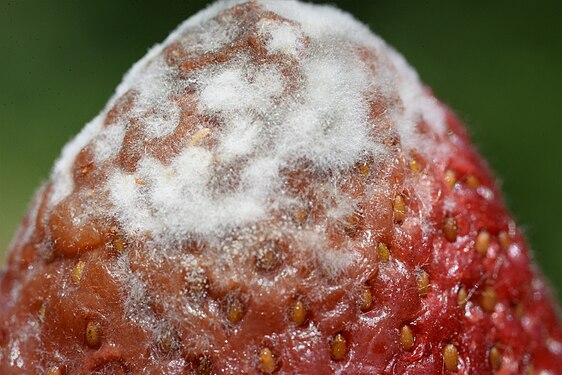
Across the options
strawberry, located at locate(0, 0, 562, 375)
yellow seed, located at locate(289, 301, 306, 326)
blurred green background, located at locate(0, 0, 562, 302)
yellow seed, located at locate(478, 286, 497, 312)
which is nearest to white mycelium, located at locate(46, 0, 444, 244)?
strawberry, located at locate(0, 0, 562, 375)

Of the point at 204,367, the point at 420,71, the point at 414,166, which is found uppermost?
the point at 414,166

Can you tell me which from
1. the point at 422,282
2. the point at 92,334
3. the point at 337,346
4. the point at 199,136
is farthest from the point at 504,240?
the point at 92,334

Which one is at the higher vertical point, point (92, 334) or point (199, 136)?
point (199, 136)

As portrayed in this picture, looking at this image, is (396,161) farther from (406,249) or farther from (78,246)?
(78,246)

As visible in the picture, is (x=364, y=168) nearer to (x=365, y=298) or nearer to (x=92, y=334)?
(x=365, y=298)

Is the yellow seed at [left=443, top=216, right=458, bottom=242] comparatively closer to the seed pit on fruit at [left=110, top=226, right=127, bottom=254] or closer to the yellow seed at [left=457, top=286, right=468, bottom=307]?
the yellow seed at [left=457, top=286, right=468, bottom=307]

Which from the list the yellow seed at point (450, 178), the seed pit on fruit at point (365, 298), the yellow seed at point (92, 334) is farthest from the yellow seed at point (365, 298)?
the yellow seed at point (92, 334)
